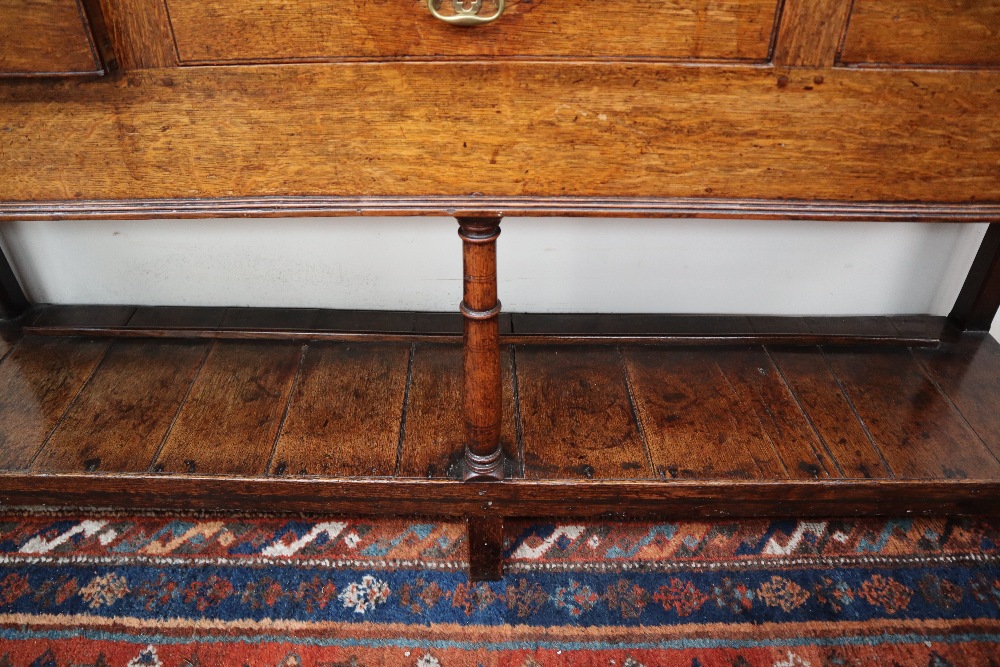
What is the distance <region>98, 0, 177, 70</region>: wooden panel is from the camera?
96 centimetres

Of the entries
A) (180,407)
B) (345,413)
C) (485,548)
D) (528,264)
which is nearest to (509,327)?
(528,264)

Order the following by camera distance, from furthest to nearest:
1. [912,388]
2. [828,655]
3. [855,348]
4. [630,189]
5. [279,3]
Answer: [855,348] → [912,388] → [828,655] → [630,189] → [279,3]

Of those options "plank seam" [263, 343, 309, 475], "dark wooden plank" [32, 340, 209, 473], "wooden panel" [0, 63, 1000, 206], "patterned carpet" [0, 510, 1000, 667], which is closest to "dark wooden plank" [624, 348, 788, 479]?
"patterned carpet" [0, 510, 1000, 667]

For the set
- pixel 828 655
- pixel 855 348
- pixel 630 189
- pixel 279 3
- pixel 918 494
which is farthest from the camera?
pixel 855 348

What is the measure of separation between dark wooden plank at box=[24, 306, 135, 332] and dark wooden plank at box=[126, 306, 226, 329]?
0.11 ft

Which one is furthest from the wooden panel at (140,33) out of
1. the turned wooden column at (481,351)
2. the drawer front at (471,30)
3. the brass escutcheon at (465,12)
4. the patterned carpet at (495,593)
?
the patterned carpet at (495,593)

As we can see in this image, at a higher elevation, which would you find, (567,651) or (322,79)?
(322,79)

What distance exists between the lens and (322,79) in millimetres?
990

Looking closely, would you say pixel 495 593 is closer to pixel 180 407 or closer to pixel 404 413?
pixel 404 413

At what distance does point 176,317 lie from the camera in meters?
1.96

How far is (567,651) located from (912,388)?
104 centimetres

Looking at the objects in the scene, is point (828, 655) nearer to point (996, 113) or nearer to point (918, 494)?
point (918, 494)

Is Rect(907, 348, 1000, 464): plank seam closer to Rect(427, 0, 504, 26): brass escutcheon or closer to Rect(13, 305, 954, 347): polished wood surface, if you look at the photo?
Rect(13, 305, 954, 347): polished wood surface

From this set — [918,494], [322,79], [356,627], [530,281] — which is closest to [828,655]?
[918,494]
